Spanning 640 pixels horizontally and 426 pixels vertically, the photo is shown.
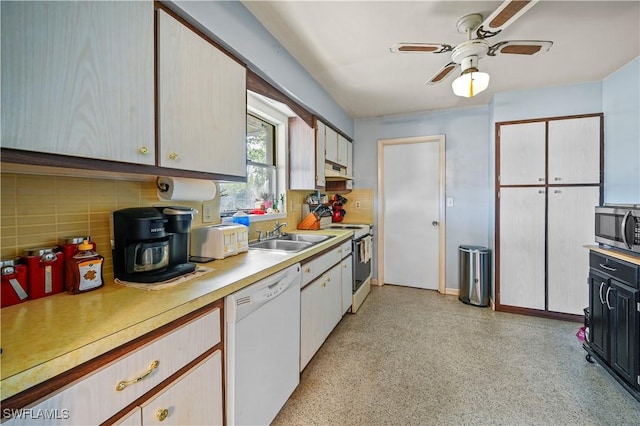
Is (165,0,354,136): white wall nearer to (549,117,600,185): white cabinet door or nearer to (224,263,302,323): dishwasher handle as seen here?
(224,263,302,323): dishwasher handle

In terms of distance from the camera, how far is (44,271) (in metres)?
0.97

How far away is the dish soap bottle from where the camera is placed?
3.33ft

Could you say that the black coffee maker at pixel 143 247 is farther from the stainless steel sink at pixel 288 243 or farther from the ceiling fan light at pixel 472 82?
the ceiling fan light at pixel 472 82

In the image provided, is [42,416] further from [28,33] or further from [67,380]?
[28,33]

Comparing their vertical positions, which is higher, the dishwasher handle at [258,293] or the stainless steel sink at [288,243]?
the stainless steel sink at [288,243]

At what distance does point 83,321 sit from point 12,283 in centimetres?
36

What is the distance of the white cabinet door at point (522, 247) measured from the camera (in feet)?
9.47

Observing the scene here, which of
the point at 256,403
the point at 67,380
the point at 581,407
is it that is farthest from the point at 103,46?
the point at 581,407

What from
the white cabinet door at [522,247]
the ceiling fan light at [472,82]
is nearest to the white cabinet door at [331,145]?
the ceiling fan light at [472,82]

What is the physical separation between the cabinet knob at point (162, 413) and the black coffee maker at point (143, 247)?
0.48m

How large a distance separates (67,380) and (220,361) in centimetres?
55

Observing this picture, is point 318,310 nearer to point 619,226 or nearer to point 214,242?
point 214,242

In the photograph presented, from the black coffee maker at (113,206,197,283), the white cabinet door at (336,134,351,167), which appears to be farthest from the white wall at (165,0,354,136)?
the black coffee maker at (113,206,197,283)

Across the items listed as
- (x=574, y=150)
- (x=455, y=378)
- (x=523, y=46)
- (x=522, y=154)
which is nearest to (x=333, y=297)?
(x=455, y=378)
